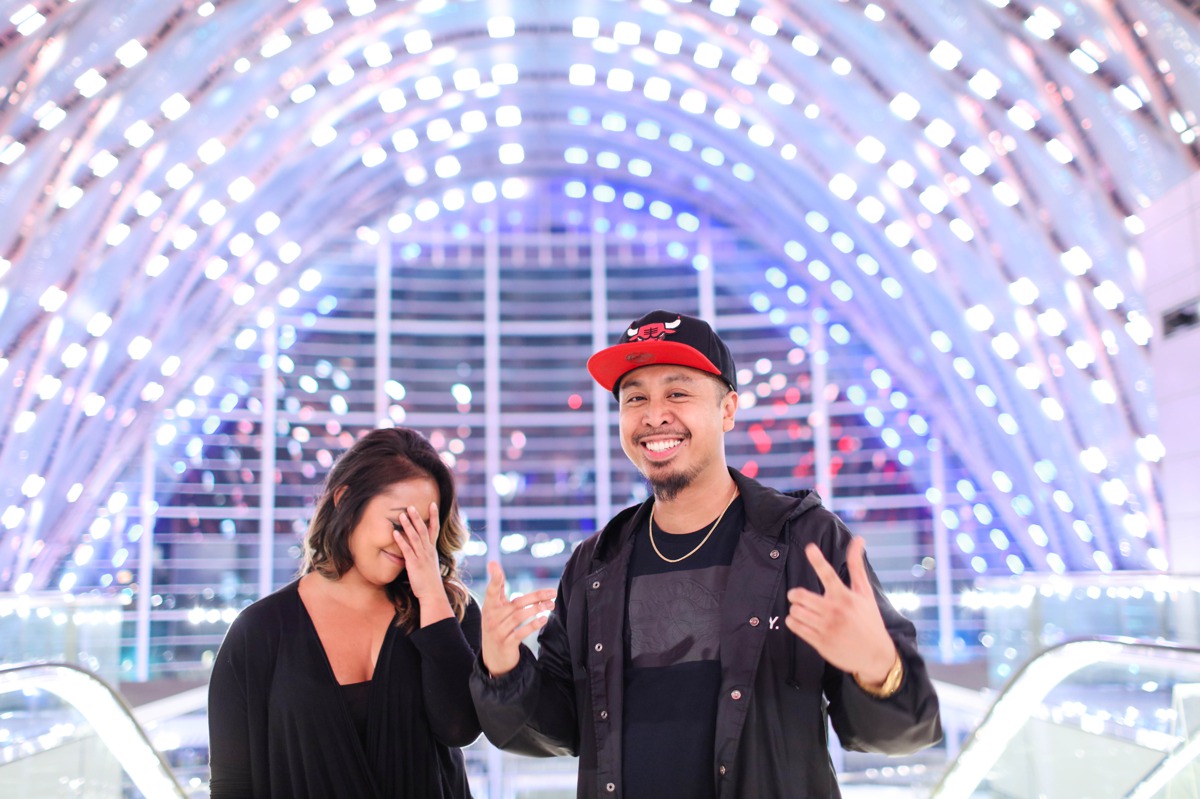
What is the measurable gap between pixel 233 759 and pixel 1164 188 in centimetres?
1828

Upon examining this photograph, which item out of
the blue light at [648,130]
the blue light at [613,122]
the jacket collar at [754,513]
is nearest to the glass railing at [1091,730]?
the jacket collar at [754,513]

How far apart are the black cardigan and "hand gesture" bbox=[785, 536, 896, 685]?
123cm

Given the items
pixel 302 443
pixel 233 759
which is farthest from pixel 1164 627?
pixel 302 443

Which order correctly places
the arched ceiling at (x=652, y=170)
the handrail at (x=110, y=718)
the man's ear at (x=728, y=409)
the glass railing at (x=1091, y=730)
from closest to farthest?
1. the man's ear at (x=728, y=409)
2. the glass railing at (x=1091, y=730)
3. the handrail at (x=110, y=718)
4. the arched ceiling at (x=652, y=170)

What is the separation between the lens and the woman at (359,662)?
370 centimetres

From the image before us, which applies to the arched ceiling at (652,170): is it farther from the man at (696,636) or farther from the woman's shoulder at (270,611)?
the woman's shoulder at (270,611)

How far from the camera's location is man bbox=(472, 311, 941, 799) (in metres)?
3.21

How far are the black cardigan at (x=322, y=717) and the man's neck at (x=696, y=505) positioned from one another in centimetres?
79

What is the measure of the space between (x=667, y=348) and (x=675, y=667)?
0.97 metres

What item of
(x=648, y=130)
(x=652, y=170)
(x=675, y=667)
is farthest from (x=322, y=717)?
(x=652, y=170)

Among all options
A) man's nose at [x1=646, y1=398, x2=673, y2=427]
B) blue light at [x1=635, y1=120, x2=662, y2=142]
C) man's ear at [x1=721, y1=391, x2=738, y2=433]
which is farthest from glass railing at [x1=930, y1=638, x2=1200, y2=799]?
blue light at [x1=635, y1=120, x2=662, y2=142]

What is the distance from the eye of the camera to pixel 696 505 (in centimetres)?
374

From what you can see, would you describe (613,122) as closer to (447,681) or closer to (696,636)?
(447,681)

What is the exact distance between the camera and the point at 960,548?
3472 cm
